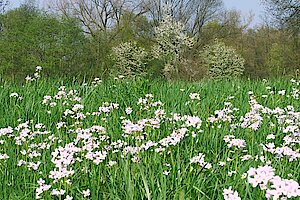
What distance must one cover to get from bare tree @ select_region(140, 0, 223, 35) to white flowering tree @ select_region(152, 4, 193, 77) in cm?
80

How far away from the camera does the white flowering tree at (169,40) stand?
35.9 meters

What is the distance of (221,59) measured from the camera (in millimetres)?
35812

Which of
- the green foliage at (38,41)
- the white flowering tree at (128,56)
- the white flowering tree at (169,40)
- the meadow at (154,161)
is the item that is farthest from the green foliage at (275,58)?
the meadow at (154,161)

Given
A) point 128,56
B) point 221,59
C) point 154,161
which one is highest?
point 128,56

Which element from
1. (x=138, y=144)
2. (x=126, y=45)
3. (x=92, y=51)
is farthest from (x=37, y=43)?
(x=138, y=144)

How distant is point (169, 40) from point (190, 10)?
365 centimetres

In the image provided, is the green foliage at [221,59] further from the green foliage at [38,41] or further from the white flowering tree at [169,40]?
the green foliage at [38,41]

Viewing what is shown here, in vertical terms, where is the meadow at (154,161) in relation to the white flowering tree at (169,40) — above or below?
below

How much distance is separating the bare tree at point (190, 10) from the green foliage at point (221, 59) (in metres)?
3.01

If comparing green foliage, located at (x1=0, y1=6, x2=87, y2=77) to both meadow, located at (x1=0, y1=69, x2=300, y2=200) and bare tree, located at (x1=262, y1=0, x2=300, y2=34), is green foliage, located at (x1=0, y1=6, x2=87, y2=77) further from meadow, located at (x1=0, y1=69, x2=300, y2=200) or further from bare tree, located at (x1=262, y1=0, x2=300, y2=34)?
meadow, located at (x1=0, y1=69, x2=300, y2=200)

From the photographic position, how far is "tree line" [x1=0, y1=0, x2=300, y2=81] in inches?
1069

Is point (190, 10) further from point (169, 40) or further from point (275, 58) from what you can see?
point (275, 58)

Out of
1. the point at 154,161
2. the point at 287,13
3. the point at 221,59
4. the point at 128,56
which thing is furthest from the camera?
the point at 128,56

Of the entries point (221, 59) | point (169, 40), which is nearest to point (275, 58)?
point (221, 59)
